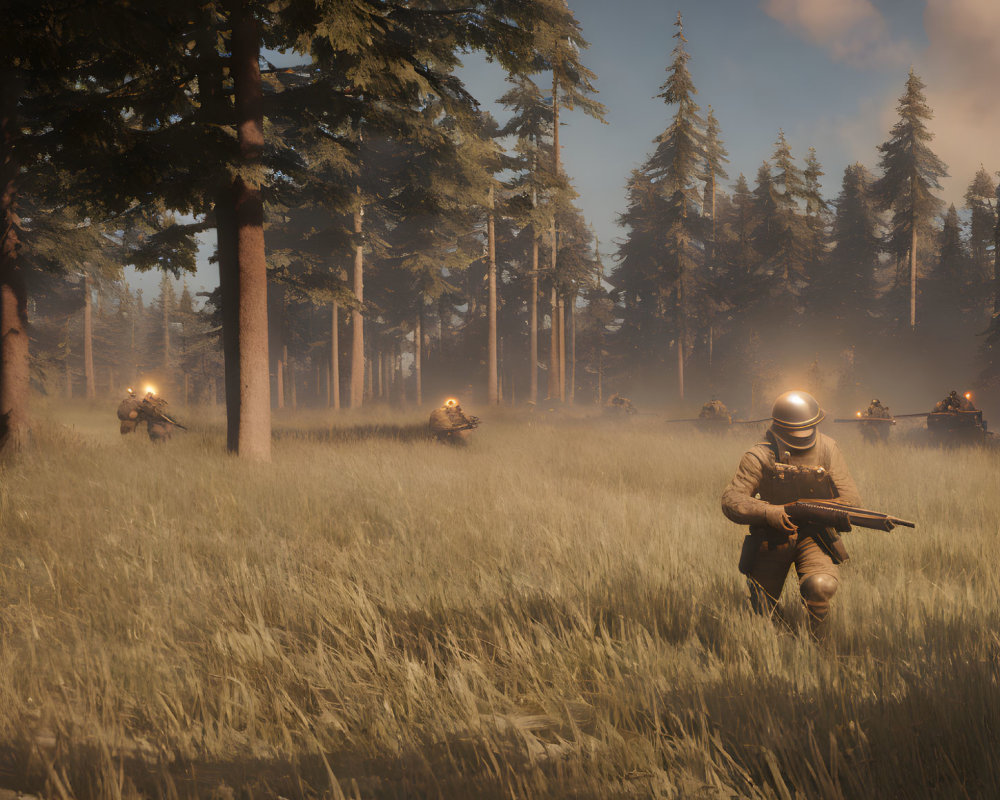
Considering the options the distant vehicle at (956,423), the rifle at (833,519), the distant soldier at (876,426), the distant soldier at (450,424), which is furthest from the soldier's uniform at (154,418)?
the distant soldier at (876,426)

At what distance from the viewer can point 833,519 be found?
3260mm

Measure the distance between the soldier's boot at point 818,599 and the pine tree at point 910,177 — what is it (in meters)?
35.2

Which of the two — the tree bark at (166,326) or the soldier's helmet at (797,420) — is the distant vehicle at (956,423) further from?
the tree bark at (166,326)

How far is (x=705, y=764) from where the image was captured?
213 cm

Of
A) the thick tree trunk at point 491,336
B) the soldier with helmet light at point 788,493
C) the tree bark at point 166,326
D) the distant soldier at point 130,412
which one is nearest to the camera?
the soldier with helmet light at point 788,493

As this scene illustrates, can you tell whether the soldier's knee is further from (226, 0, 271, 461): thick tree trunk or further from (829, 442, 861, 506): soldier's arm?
(226, 0, 271, 461): thick tree trunk

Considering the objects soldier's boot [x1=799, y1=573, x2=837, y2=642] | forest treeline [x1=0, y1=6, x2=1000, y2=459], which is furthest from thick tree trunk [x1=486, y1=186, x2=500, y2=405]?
soldier's boot [x1=799, y1=573, x2=837, y2=642]

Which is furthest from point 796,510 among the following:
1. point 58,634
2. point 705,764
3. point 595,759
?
point 58,634

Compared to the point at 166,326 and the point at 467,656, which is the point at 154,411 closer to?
the point at 467,656

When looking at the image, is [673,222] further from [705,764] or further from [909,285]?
[705,764]

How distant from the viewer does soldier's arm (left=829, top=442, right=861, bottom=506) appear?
3.55 m

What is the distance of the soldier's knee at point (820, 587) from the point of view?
3.29 metres

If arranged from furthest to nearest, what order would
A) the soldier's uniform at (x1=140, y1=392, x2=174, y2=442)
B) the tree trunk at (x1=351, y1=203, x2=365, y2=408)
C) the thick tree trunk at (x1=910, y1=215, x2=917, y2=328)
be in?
1. the thick tree trunk at (x1=910, y1=215, x2=917, y2=328)
2. the tree trunk at (x1=351, y1=203, x2=365, y2=408)
3. the soldier's uniform at (x1=140, y1=392, x2=174, y2=442)

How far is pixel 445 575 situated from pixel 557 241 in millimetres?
39372
